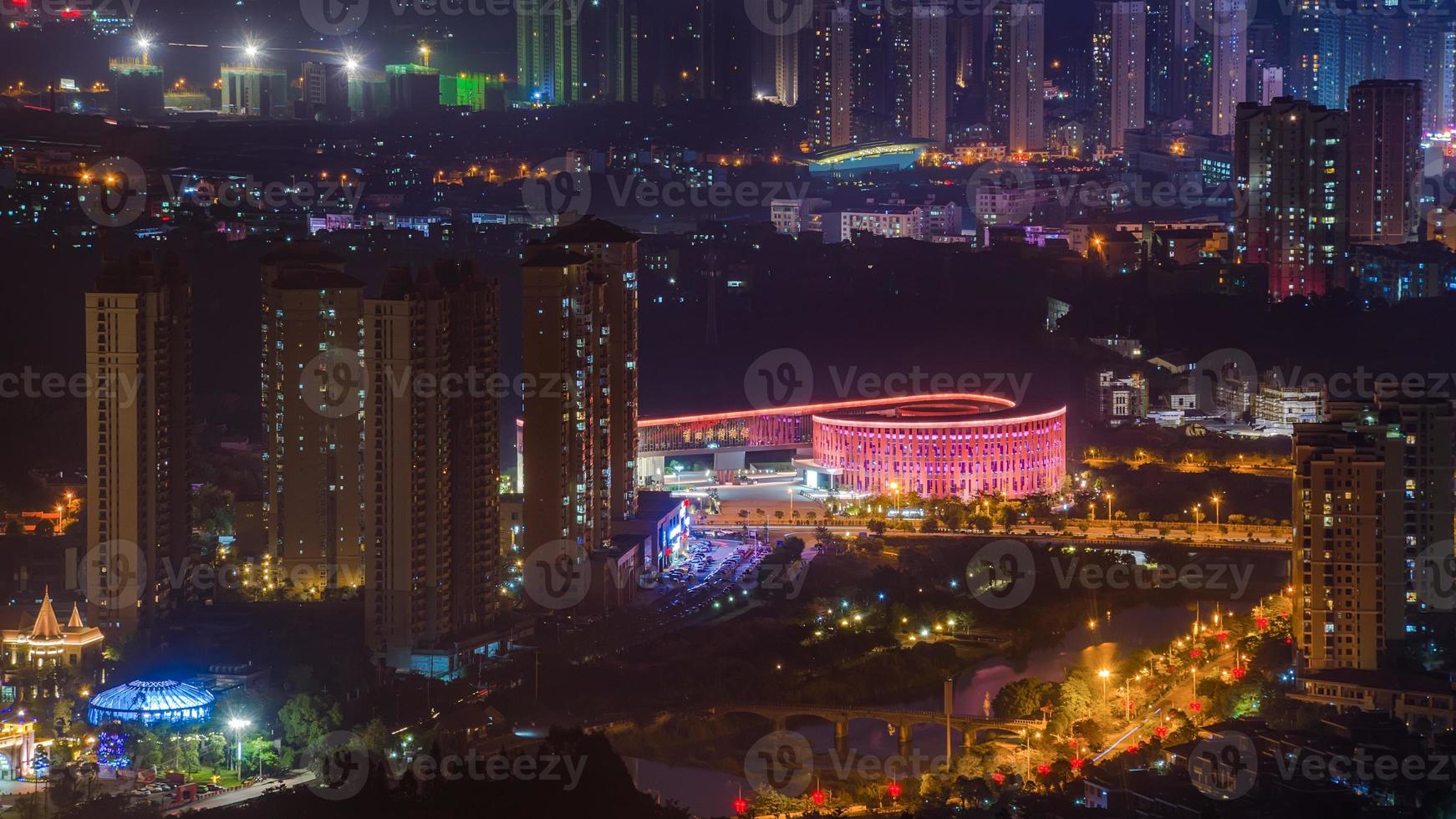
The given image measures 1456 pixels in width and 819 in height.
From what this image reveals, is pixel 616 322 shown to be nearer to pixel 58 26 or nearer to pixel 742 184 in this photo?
pixel 58 26

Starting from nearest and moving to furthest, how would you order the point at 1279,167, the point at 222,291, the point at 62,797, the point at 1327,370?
the point at 62,797
the point at 222,291
the point at 1327,370
the point at 1279,167

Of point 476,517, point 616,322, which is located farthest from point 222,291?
point 476,517

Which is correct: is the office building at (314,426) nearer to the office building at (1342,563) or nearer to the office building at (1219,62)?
the office building at (1342,563)

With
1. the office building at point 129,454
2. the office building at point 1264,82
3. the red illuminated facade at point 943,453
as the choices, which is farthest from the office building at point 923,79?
the office building at point 129,454

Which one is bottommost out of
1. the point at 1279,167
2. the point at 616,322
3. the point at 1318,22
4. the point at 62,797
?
the point at 62,797

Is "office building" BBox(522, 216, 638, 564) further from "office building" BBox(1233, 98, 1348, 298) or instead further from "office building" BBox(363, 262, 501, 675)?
"office building" BBox(1233, 98, 1348, 298)

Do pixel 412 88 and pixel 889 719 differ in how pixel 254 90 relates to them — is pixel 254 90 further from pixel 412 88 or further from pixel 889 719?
pixel 889 719
